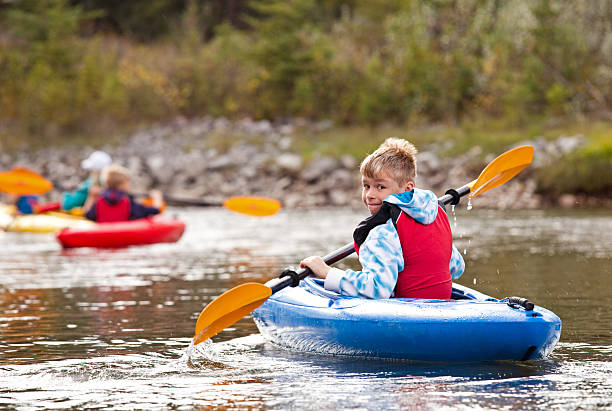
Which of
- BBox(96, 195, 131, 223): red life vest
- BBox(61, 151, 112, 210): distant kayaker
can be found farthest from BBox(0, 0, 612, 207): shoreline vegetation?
BBox(96, 195, 131, 223): red life vest

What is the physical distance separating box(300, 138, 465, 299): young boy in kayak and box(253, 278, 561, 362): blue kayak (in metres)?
0.13

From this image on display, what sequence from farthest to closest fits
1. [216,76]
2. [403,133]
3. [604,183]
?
[216,76]
[403,133]
[604,183]

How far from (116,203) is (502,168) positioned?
5.62 metres

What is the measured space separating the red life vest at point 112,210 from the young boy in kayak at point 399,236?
649 centimetres

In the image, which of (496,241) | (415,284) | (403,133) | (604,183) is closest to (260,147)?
(403,133)

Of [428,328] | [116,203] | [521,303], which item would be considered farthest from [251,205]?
[521,303]

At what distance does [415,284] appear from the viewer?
4473mm

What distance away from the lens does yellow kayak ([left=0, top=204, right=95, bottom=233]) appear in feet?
37.9

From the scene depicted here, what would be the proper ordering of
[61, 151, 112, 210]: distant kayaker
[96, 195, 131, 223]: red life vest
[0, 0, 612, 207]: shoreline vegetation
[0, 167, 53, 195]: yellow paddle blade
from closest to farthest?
[96, 195, 131, 223]: red life vest
[61, 151, 112, 210]: distant kayaker
[0, 167, 53, 195]: yellow paddle blade
[0, 0, 612, 207]: shoreline vegetation

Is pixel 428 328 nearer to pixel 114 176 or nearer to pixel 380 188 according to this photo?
pixel 380 188

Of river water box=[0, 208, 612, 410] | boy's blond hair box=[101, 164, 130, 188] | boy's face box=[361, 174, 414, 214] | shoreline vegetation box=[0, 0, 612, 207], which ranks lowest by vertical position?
river water box=[0, 208, 612, 410]

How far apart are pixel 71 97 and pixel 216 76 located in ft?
12.4

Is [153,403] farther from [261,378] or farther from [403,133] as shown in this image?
[403,133]

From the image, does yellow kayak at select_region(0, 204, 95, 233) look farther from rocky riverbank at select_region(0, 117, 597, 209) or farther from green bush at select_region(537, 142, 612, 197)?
green bush at select_region(537, 142, 612, 197)
